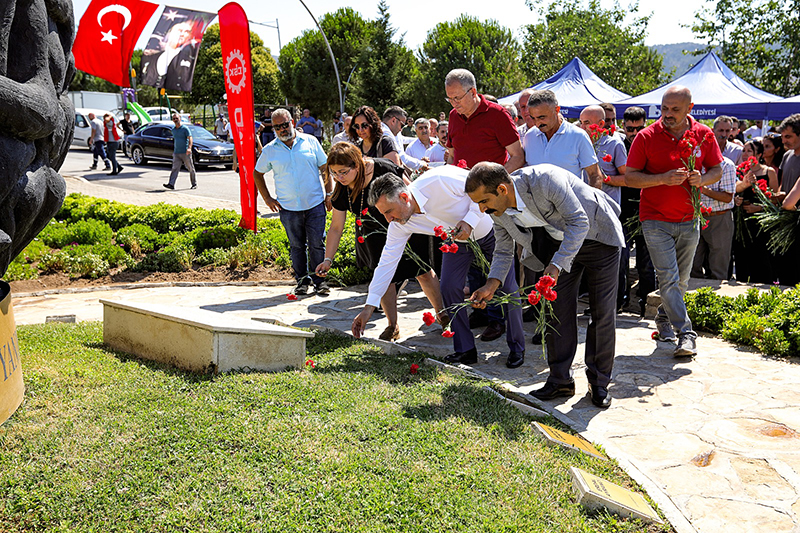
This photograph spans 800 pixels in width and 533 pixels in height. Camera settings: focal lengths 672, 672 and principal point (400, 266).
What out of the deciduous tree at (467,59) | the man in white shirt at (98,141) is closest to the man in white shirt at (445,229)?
the man in white shirt at (98,141)

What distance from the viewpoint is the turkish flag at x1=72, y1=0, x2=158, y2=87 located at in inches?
518

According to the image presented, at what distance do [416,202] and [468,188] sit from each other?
4.29ft

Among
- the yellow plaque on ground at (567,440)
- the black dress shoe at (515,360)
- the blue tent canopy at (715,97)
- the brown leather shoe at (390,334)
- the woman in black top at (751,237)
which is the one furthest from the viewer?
the blue tent canopy at (715,97)

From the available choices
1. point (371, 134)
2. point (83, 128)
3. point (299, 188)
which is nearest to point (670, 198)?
point (371, 134)

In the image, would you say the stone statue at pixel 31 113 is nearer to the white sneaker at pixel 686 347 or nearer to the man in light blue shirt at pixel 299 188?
the man in light blue shirt at pixel 299 188

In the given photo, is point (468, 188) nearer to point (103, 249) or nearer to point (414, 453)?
point (414, 453)

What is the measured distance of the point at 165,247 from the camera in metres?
10.7

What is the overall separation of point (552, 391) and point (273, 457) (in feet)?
7.87

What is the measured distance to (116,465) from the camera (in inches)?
145

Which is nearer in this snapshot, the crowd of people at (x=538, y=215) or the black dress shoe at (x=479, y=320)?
the crowd of people at (x=538, y=215)

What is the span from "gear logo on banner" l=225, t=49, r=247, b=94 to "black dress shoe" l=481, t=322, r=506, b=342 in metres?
5.74

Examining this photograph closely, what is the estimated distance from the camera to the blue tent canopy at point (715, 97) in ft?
44.0

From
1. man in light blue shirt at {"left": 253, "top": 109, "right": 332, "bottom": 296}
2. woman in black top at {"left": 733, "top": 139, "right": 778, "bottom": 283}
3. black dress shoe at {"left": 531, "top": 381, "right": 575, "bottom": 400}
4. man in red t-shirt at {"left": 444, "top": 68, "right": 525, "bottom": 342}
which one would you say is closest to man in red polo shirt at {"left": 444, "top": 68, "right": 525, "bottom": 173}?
man in red t-shirt at {"left": 444, "top": 68, "right": 525, "bottom": 342}

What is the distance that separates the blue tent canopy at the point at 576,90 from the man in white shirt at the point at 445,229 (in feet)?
33.8
